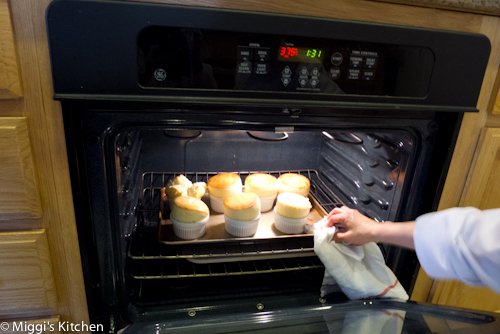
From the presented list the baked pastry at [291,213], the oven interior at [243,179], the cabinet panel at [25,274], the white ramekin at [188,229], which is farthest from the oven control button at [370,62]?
the cabinet panel at [25,274]

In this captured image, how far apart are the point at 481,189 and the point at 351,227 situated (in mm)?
309

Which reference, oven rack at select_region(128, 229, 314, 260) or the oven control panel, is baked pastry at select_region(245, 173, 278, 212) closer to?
oven rack at select_region(128, 229, 314, 260)

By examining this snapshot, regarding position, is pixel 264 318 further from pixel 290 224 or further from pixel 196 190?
pixel 196 190

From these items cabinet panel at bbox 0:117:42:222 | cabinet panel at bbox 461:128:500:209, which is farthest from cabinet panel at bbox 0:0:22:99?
cabinet panel at bbox 461:128:500:209

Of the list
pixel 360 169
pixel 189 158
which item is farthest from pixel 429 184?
pixel 189 158

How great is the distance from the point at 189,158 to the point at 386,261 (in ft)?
1.98

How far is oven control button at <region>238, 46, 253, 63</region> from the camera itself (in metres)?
0.54

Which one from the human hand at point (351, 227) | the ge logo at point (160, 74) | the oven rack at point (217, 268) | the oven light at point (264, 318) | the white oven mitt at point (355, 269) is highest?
the ge logo at point (160, 74)

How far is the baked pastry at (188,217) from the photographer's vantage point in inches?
33.5

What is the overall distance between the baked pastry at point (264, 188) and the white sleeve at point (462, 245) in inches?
18.5

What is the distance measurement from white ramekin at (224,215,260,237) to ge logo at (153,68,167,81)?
1.46 ft

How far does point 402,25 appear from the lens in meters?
0.58

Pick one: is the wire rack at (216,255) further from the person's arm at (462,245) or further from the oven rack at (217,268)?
the person's arm at (462,245)

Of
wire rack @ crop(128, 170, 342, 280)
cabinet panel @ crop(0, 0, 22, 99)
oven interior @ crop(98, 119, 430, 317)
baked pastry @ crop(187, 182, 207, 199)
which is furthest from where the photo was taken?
baked pastry @ crop(187, 182, 207, 199)
